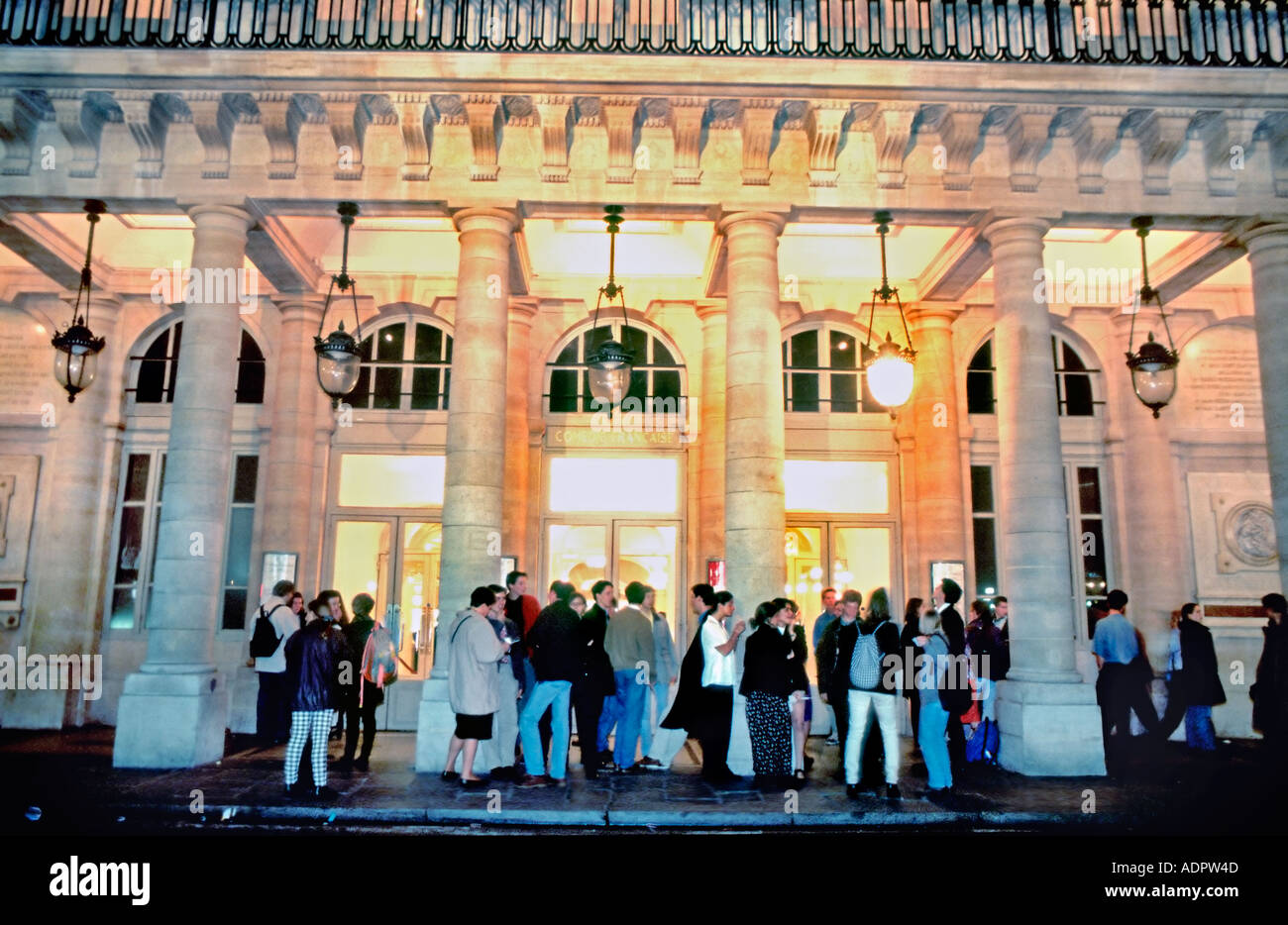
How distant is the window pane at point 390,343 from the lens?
12.8 metres

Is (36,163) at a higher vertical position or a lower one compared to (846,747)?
higher

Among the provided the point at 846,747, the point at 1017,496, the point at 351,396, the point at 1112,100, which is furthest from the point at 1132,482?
the point at 351,396

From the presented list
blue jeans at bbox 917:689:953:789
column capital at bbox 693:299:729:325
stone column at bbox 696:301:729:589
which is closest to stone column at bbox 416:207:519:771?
column capital at bbox 693:299:729:325

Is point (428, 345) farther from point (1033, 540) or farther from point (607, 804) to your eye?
point (1033, 540)

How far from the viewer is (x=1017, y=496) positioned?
9.07 meters

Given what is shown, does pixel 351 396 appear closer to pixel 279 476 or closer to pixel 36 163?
pixel 279 476

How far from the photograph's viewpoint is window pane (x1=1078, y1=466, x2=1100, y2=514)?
12.7m

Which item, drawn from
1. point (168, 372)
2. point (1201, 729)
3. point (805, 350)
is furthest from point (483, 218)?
point (1201, 729)

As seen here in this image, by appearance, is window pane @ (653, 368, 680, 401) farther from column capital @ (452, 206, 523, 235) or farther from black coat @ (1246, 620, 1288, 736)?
black coat @ (1246, 620, 1288, 736)

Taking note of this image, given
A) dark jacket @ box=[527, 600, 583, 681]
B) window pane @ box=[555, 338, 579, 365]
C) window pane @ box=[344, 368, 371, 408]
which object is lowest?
dark jacket @ box=[527, 600, 583, 681]

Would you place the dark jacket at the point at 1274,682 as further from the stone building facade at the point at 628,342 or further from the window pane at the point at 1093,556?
the window pane at the point at 1093,556

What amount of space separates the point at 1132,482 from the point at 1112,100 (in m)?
5.99

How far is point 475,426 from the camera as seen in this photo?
29.2ft

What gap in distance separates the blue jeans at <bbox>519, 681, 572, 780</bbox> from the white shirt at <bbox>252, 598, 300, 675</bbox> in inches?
116
